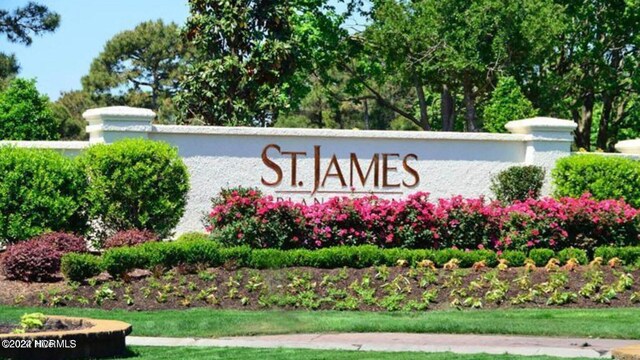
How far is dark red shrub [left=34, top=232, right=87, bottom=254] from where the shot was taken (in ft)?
62.6

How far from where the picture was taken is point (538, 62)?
35.1 m

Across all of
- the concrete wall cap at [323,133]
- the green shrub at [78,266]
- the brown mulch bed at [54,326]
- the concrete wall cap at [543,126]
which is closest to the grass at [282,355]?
the brown mulch bed at [54,326]

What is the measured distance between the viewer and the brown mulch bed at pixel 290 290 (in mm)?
16734

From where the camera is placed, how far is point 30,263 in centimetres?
1797

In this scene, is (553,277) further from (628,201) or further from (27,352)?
(27,352)

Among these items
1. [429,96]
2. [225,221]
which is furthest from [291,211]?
[429,96]

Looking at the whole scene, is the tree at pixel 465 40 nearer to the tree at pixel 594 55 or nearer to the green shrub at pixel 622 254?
the tree at pixel 594 55

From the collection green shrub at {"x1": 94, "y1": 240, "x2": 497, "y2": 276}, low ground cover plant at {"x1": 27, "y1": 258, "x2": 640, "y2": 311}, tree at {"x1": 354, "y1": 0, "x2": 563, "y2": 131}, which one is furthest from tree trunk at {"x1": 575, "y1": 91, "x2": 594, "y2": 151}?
low ground cover plant at {"x1": 27, "y1": 258, "x2": 640, "y2": 311}

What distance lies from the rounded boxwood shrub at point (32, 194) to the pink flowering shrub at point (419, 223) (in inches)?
98.6

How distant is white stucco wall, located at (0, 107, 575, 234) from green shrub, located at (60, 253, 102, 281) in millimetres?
4561

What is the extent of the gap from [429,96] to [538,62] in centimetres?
1511

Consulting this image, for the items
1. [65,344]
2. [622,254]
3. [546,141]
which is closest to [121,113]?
[546,141]

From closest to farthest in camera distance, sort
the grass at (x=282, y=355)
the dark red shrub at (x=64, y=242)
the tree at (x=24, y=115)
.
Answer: the grass at (x=282, y=355) < the dark red shrub at (x=64, y=242) < the tree at (x=24, y=115)

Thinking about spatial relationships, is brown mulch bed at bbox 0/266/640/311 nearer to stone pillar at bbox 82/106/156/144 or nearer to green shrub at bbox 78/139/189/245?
green shrub at bbox 78/139/189/245
